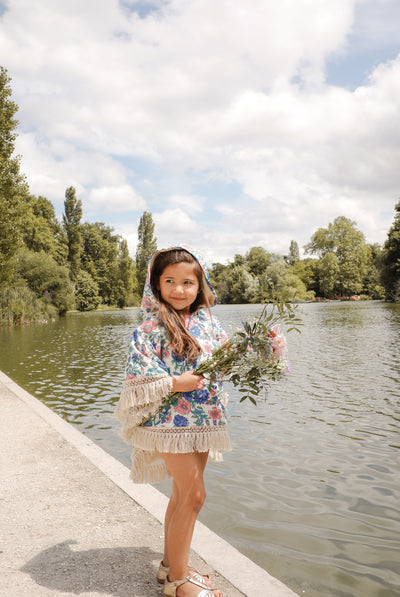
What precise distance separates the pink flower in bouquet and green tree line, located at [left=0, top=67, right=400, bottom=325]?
196 mm

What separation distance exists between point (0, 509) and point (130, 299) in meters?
70.2

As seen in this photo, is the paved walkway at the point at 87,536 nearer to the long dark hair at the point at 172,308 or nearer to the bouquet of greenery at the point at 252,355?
the bouquet of greenery at the point at 252,355

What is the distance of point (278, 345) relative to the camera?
8.01ft

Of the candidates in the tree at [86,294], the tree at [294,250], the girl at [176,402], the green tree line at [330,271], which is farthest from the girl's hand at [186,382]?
the tree at [294,250]

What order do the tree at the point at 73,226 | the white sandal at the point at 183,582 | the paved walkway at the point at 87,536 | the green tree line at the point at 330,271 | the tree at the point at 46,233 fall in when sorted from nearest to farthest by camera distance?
1. the white sandal at the point at 183,582
2. the paved walkway at the point at 87,536
3. the tree at the point at 46,233
4. the tree at the point at 73,226
5. the green tree line at the point at 330,271

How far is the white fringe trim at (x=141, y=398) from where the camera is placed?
2.33 meters

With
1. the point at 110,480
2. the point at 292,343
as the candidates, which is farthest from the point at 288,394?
the point at 292,343

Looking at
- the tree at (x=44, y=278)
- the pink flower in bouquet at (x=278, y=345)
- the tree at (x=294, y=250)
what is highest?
the tree at (x=294, y=250)

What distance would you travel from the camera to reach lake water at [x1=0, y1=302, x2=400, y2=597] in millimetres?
3617

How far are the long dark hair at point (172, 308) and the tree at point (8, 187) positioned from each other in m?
15.5

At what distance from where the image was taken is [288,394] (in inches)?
372

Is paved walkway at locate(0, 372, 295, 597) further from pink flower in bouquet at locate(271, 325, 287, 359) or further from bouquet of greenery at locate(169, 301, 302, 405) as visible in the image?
pink flower in bouquet at locate(271, 325, 287, 359)

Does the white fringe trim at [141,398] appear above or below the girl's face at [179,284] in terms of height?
below

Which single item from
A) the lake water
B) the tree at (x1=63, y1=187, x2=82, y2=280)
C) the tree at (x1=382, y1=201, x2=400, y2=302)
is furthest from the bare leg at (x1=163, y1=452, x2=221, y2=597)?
the tree at (x1=63, y1=187, x2=82, y2=280)
